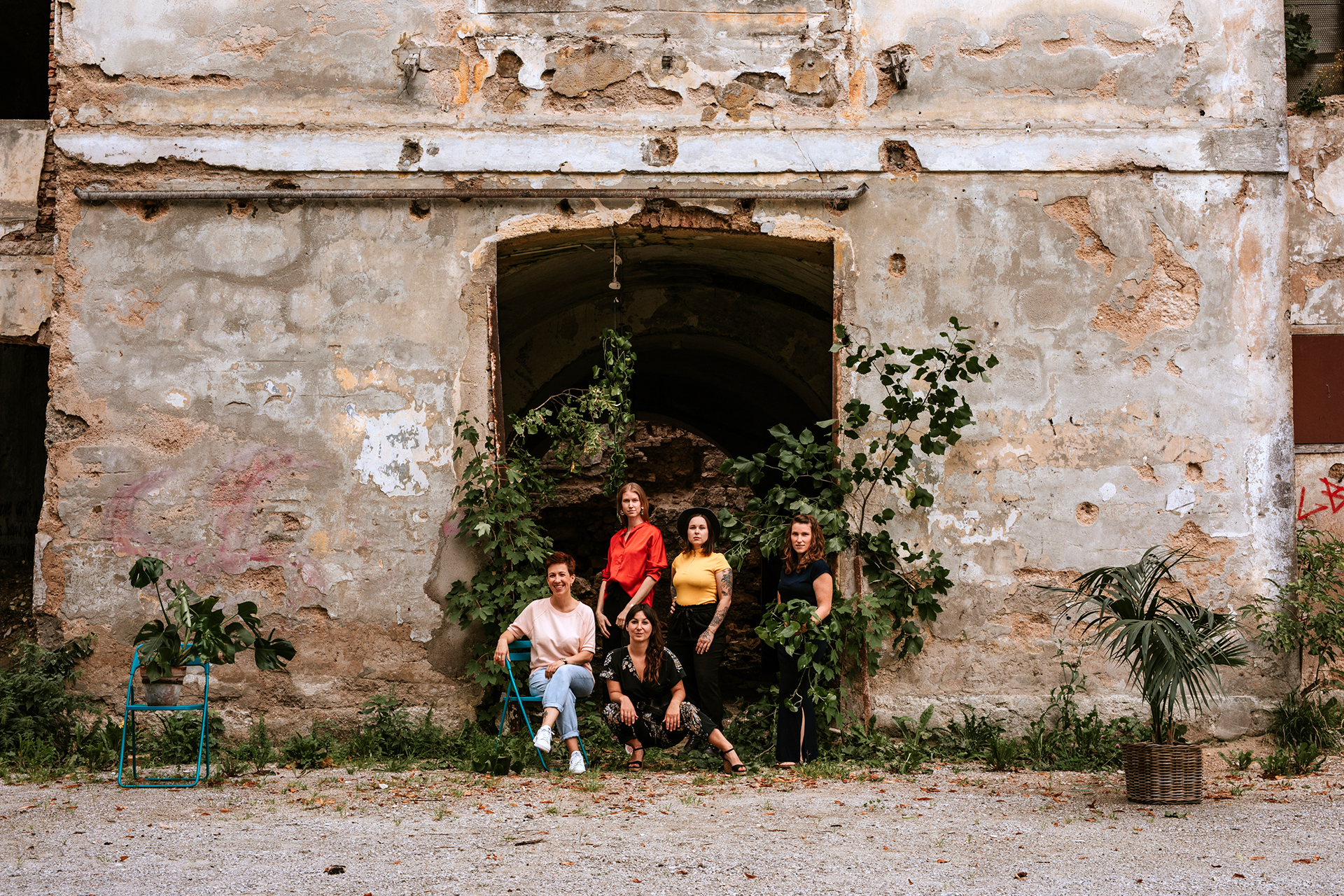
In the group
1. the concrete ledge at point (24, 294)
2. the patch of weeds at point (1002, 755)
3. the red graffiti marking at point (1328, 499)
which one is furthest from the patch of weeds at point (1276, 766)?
the concrete ledge at point (24, 294)

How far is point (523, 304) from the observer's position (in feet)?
26.7

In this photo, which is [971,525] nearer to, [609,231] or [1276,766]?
[1276,766]

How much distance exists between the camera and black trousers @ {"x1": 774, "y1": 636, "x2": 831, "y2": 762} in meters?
5.96

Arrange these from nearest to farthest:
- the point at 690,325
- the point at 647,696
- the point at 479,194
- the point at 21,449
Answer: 1. the point at 647,696
2. the point at 479,194
3. the point at 690,325
4. the point at 21,449

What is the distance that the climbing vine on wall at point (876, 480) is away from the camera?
627 cm

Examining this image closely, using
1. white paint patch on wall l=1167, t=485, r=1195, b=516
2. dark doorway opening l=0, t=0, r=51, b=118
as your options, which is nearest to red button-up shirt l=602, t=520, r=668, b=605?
white paint patch on wall l=1167, t=485, r=1195, b=516

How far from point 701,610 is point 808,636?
2.05 feet

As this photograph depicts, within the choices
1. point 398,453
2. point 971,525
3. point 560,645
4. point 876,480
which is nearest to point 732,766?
point 560,645

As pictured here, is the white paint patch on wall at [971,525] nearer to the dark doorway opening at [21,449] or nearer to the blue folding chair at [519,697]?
the blue folding chair at [519,697]

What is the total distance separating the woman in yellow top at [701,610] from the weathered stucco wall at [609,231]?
1.14m

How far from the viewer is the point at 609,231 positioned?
669cm

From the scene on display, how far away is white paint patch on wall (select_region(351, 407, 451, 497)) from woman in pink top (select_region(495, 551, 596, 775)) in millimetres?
1003

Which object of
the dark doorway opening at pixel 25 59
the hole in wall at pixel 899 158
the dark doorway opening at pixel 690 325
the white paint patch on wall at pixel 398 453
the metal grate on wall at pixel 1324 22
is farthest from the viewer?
the dark doorway opening at pixel 25 59

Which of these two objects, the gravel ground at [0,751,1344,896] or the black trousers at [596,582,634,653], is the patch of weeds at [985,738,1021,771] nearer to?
the gravel ground at [0,751,1344,896]
